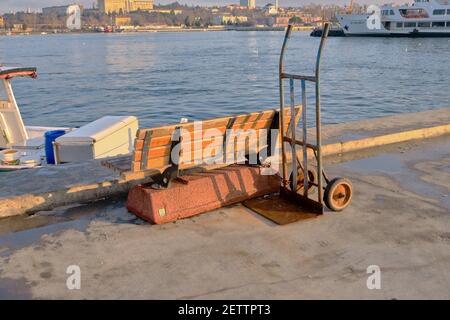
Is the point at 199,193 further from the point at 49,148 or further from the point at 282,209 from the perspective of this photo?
the point at 49,148

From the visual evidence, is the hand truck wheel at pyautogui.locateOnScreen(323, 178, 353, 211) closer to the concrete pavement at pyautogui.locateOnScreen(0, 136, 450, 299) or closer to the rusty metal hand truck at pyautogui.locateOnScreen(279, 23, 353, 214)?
the rusty metal hand truck at pyautogui.locateOnScreen(279, 23, 353, 214)

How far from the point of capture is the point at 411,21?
94.3 m

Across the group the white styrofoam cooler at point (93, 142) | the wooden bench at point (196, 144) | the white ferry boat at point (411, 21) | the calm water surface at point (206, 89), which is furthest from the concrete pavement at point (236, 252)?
the white ferry boat at point (411, 21)

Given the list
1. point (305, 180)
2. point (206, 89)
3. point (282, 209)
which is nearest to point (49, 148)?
→ point (282, 209)

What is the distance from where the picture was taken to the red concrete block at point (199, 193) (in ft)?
18.1

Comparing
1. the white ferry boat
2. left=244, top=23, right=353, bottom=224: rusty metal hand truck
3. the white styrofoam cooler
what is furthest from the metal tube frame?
the white ferry boat

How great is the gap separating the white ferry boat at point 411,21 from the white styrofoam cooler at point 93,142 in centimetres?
9148

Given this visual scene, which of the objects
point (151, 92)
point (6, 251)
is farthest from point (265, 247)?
point (151, 92)

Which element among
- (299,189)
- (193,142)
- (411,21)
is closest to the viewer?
(193,142)

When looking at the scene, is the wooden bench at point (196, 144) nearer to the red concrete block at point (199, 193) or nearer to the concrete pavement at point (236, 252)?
the red concrete block at point (199, 193)

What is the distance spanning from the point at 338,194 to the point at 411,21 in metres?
98.2

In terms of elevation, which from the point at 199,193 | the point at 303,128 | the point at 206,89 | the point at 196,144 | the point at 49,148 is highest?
the point at 303,128

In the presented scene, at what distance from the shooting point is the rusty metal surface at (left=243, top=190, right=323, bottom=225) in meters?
5.62

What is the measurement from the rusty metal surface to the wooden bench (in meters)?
0.57
